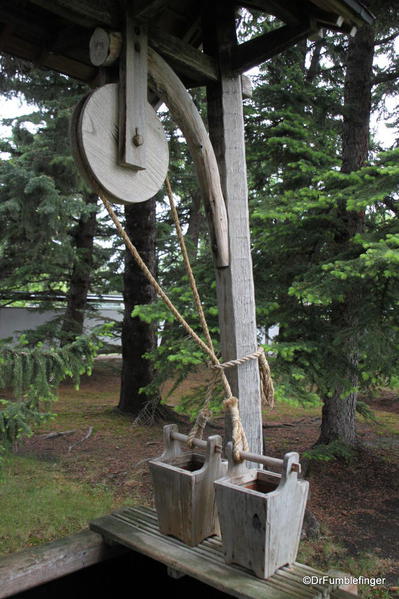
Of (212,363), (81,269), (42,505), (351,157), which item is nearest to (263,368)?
(212,363)

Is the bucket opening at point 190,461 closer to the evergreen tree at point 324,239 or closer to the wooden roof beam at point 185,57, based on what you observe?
the evergreen tree at point 324,239

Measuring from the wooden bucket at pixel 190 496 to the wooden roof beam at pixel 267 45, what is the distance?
195 cm

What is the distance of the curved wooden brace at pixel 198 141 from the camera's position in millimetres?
2428

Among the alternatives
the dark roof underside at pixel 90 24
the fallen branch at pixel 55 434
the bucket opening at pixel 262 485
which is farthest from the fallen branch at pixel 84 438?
the dark roof underside at pixel 90 24

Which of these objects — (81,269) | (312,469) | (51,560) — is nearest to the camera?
(51,560)

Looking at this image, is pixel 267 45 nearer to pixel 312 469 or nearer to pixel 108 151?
pixel 108 151

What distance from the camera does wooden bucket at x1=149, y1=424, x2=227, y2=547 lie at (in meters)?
2.24

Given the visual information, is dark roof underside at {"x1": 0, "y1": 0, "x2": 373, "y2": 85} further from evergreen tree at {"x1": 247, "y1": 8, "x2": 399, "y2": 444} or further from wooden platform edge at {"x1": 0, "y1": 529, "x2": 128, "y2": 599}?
wooden platform edge at {"x1": 0, "y1": 529, "x2": 128, "y2": 599}

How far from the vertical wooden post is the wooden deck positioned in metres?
0.68

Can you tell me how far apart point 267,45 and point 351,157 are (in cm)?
331

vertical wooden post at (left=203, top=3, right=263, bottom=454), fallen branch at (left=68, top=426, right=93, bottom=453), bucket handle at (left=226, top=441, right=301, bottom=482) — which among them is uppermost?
vertical wooden post at (left=203, top=3, right=263, bottom=454)

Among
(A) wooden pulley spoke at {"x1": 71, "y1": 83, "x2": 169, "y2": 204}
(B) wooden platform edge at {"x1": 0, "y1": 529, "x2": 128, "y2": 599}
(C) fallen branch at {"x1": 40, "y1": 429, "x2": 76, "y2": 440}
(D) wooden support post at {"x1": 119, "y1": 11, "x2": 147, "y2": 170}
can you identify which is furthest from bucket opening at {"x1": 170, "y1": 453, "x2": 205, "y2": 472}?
(C) fallen branch at {"x1": 40, "y1": 429, "x2": 76, "y2": 440}

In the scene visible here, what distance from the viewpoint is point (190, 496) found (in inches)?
87.5

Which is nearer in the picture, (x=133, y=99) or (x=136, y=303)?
(x=133, y=99)
